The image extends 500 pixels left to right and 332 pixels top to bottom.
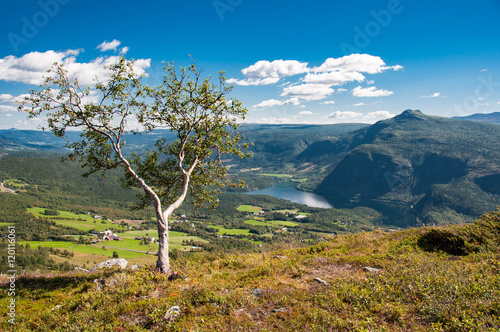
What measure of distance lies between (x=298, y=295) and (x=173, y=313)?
3.81 meters

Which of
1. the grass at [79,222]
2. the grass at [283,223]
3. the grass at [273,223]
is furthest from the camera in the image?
the grass at [283,223]

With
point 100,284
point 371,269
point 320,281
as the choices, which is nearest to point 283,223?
point 371,269

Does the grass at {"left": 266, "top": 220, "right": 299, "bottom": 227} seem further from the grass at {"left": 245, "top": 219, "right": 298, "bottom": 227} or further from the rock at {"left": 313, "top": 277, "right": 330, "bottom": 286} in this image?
the rock at {"left": 313, "top": 277, "right": 330, "bottom": 286}

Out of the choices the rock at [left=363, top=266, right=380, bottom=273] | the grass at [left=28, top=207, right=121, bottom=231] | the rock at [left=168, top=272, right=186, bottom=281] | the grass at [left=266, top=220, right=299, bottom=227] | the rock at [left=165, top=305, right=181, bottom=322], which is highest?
the rock at [left=363, top=266, right=380, bottom=273]

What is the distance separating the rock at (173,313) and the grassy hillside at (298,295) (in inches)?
2.6

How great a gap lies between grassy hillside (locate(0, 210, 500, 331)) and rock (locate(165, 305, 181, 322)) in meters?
0.07

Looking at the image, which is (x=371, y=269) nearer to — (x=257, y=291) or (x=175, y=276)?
(x=257, y=291)

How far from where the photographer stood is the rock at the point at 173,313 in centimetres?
693

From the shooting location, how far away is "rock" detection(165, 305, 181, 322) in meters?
6.93

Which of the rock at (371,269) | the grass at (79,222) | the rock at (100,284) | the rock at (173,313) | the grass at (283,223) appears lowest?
the grass at (283,223)

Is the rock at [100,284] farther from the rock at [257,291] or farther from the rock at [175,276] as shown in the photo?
the rock at [257,291]

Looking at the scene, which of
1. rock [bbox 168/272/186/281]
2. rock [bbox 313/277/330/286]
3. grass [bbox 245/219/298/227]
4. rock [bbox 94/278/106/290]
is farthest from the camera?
grass [bbox 245/219/298/227]

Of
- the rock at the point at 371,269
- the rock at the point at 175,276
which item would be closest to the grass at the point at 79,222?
the rock at the point at 175,276

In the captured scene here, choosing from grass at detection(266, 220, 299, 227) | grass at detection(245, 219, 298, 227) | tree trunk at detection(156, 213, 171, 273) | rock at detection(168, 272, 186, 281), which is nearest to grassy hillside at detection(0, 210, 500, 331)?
rock at detection(168, 272, 186, 281)
